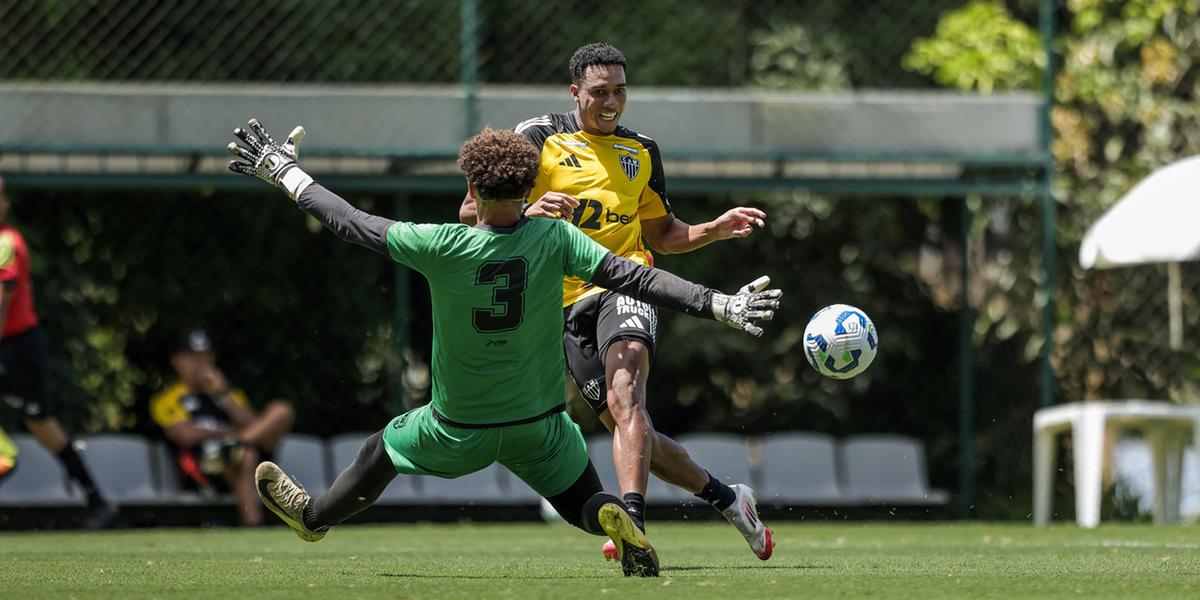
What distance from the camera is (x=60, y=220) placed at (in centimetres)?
1384

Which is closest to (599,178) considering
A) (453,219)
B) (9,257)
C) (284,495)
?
(284,495)

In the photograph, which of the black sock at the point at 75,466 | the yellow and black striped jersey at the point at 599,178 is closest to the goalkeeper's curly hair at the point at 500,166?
the yellow and black striped jersey at the point at 599,178

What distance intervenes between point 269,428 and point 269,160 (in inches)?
265

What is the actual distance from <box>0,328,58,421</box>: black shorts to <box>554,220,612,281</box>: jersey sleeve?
596 centimetres

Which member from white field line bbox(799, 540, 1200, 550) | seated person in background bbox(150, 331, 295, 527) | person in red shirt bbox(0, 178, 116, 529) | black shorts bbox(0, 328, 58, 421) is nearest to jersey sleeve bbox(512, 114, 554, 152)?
white field line bbox(799, 540, 1200, 550)

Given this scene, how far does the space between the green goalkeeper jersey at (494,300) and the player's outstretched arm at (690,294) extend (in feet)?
0.29

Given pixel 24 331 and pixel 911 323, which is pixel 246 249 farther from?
pixel 911 323

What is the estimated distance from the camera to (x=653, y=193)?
7.72 m

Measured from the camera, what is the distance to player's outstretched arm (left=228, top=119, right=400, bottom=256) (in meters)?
6.11

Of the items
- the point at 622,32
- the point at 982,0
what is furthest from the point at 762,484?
the point at 982,0

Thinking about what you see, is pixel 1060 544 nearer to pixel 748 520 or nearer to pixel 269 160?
pixel 748 520

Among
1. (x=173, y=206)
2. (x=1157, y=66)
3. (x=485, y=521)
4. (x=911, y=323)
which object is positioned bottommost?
(x=485, y=521)

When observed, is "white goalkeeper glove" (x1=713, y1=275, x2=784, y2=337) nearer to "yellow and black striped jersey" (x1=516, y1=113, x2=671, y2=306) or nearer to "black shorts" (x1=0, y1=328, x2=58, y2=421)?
"yellow and black striped jersey" (x1=516, y1=113, x2=671, y2=306)

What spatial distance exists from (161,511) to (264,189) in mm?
2394
